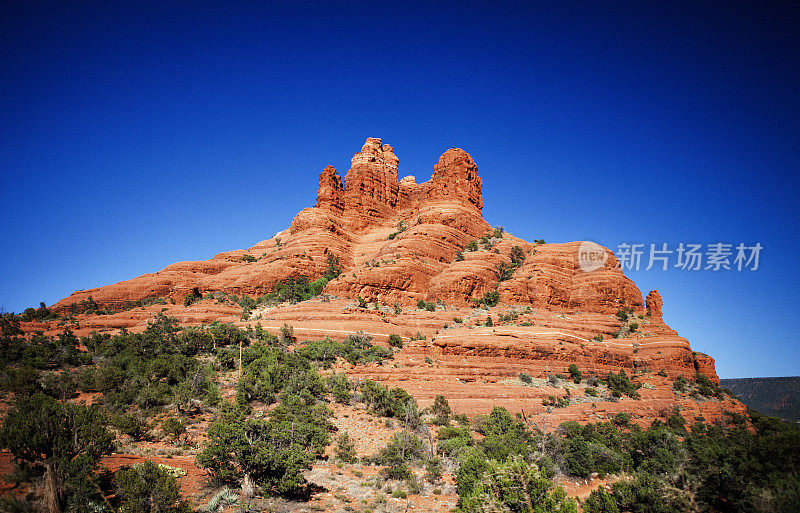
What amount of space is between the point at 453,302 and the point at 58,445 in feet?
136

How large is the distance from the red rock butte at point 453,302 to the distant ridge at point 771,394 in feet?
223

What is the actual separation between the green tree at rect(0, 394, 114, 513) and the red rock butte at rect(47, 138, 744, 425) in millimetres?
20734

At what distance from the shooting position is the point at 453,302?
48.3 metres

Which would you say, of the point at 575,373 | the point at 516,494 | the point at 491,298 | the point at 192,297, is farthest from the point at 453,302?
the point at 192,297

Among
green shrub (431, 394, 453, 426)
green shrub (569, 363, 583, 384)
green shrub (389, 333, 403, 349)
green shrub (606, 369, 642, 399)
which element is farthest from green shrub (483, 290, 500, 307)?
green shrub (431, 394, 453, 426)

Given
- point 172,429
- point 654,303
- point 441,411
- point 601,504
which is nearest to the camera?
point 601,504

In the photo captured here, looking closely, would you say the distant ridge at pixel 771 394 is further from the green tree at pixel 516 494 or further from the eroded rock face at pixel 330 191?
the green tree at pixel 516 494

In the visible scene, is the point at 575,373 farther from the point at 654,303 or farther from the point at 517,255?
the point at 517,255

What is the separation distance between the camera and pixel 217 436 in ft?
45.6

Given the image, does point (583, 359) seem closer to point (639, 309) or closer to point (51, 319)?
point (639, 309)

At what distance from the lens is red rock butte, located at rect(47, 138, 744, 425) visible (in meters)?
33.2

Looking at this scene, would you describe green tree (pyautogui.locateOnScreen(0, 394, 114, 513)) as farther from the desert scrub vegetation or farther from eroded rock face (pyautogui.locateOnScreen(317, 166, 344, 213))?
eroded rock face (pyautogui.locateOnScreen(317, 166, 344, 213))

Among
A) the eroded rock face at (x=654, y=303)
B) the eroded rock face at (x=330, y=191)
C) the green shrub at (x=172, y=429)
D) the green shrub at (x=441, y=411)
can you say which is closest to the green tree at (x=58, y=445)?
the green shrub at (x=172, y=429)

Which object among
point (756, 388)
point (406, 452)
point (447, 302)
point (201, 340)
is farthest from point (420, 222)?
point (756, 388)
